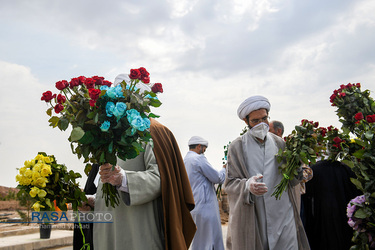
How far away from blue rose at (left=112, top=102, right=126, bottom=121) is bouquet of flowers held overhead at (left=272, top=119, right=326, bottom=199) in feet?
7.38

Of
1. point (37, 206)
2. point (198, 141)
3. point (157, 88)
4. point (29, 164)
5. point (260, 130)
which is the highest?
point (198, 141)

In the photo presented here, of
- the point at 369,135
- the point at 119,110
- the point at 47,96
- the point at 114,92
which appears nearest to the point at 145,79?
the point at 114,92

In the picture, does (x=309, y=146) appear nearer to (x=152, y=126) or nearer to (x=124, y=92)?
(x=152, y=126)

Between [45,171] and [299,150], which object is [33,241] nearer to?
[45,171]

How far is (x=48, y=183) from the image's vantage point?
126 inches

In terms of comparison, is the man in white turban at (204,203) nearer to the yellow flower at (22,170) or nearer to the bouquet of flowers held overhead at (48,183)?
the bouquet of flowers held overhead at (48,183)

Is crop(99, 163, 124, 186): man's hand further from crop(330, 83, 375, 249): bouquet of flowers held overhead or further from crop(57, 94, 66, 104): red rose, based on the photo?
crop(330, 83, 375, 249): bouquet of flowers held overhead

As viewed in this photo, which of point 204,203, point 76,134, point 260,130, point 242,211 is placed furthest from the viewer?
point 204,203

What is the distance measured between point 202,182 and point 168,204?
4296 mm

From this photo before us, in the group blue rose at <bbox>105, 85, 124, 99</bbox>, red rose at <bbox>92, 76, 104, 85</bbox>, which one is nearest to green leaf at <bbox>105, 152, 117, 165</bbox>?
blue rose at <bbox>105, 85, 124, 99</bbox>

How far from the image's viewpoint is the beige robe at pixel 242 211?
163 inches

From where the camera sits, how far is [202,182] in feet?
24.2

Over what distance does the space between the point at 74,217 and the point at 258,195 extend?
1.86 meters

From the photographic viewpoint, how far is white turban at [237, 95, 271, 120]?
4.54 meters
